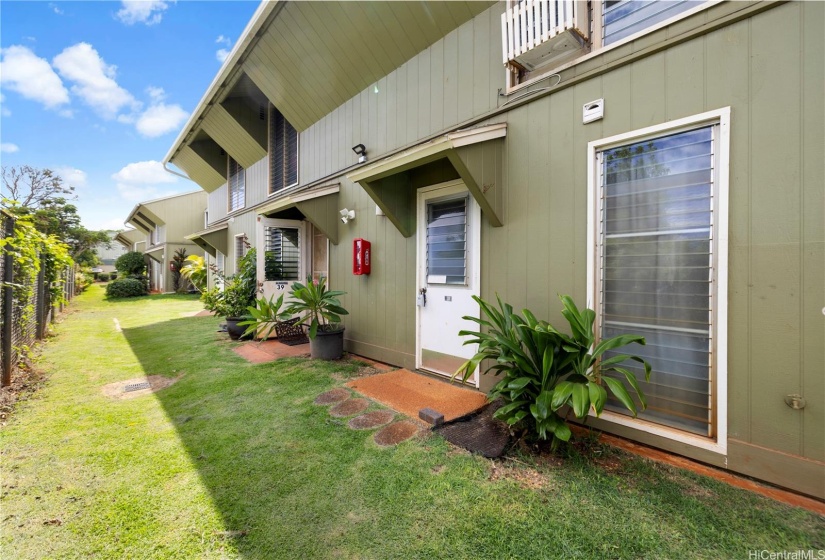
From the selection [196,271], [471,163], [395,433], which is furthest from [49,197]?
[395,433]

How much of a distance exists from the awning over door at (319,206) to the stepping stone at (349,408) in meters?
3.21

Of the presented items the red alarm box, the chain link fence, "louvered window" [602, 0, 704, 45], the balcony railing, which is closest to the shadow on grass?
the chain link fence

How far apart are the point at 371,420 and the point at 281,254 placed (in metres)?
4.77

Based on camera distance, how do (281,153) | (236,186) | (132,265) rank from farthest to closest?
(132,265) → (236,186) → (281,153)

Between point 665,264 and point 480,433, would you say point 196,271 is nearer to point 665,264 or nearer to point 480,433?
point 480,433

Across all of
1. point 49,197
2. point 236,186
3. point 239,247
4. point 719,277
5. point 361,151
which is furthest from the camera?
point 49,197

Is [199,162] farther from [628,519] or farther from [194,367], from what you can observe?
[628,519]

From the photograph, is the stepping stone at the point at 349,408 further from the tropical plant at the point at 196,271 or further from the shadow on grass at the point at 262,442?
the tropical plant at the point at 196,271

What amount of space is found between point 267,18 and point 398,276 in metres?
4.69

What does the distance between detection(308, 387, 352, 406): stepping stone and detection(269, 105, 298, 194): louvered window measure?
5284 mm

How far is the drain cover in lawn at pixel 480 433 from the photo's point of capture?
256cm

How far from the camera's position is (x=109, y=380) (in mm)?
4316

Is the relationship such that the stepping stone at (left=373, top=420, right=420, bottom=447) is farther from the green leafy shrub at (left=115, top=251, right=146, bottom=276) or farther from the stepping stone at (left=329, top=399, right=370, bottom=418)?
the green leafy shrub at (left=115, top=251, right=146, bottom=276)

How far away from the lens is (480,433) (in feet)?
9.21
